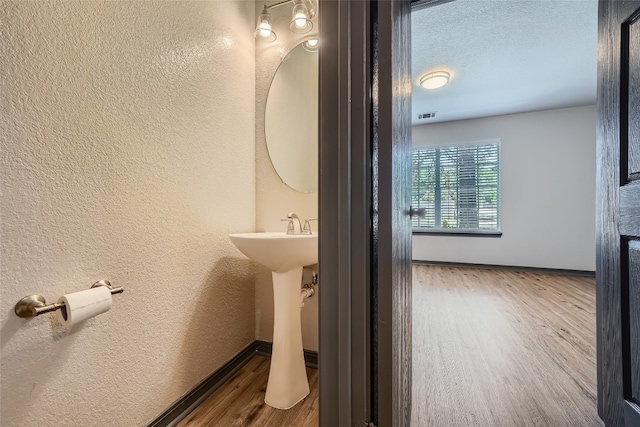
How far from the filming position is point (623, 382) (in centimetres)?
91

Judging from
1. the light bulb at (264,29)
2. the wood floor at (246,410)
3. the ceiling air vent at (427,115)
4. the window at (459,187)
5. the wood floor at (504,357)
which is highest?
the ceiling air vent at (427,115)

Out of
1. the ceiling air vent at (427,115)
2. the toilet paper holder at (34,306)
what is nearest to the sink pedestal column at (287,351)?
the toilet paper holder at (34,306)

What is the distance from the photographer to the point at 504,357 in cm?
169

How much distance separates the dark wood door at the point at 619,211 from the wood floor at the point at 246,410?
1139 mm

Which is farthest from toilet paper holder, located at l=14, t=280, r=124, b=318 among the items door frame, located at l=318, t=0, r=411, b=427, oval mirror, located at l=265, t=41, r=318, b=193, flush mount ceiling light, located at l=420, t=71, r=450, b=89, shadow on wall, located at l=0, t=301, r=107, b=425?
flush mount ceiling light, located at l=420, t=71, r=450, b=89

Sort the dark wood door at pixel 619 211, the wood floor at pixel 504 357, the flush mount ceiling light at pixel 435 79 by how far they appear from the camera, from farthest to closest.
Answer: the flush mount ceiling light at pixel 435 79 → the wood floor at pixel 504 357 → the dark wood door at pixel 619 211

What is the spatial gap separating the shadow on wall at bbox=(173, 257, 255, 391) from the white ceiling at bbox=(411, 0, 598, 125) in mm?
2170

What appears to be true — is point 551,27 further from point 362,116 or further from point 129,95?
point 129,95

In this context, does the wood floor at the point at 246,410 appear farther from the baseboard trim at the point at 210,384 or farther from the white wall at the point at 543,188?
the white wall at the point at 543,188

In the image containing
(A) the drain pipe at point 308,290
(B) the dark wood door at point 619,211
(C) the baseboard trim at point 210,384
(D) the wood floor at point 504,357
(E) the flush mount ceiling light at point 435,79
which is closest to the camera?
(B) the dark wood door at point 619,211

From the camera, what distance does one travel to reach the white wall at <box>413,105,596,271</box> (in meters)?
3.67

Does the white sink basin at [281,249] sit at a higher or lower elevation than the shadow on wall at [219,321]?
higher

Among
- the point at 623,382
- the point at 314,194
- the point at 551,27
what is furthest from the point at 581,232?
the point at 314,194

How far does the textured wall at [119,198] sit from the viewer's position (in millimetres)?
734
